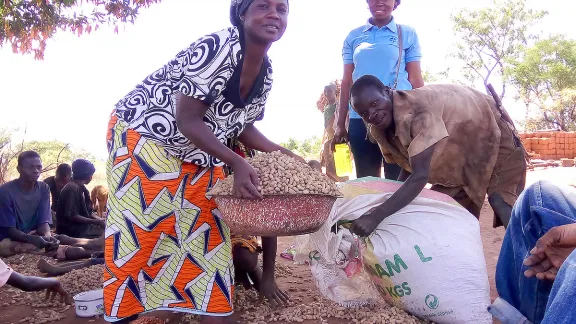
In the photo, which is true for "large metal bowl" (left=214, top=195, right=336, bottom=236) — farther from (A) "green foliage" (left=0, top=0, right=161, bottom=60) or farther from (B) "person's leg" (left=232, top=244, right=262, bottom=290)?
(A) "green foliage" (left=0, top=0, right=161, bottom=60)

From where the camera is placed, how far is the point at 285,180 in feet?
6.63

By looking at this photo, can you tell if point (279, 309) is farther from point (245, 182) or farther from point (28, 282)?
point (28, 282)

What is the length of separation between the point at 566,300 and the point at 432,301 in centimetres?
150

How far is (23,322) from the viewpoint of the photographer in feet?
9.95

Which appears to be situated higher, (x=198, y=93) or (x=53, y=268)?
(x=198, y=93)

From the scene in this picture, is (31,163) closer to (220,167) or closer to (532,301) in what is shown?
(220,167)

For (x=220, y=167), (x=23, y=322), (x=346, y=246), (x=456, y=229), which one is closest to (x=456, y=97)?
(x=456, y=229)

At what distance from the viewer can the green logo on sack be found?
2.48m

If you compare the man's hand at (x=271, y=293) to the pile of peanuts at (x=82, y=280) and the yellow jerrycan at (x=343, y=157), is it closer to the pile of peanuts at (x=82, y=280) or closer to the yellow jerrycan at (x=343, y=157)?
the pile of peanuts at (x=82, y=280)

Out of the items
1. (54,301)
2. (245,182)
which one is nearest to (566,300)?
(245,182)

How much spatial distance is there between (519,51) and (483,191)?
23471 mm

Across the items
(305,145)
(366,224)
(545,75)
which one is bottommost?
(366,224)

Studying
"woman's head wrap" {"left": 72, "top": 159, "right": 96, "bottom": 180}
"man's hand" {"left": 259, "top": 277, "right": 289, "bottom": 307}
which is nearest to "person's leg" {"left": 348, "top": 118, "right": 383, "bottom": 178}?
"man's hand" {"left": 259, "top": 277, "right": 289, "bottom": 307}

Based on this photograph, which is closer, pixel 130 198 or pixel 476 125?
pixel 130 198
